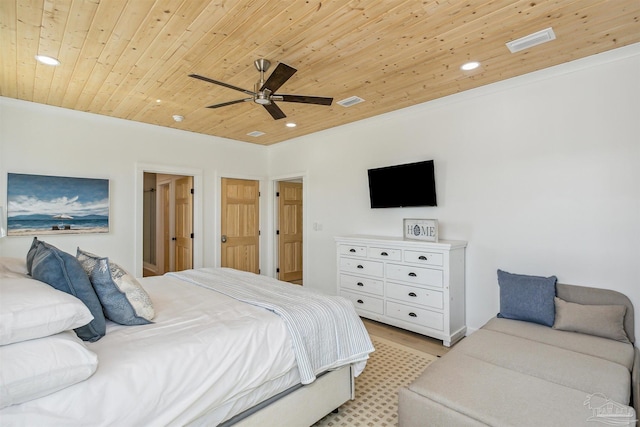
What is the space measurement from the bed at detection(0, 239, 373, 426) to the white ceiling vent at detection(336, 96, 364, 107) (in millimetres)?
2274

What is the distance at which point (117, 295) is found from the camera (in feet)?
5.64

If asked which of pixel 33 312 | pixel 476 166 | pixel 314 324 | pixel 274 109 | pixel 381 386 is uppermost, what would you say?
pixel 274 109

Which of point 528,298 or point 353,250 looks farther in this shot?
point 353,250

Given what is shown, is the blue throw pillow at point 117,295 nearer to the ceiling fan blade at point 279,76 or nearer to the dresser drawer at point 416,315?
the ceiling fan blade at point 279,76

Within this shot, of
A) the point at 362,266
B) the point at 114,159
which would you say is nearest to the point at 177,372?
the point at 362,266

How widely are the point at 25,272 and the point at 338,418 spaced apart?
2.15 meters

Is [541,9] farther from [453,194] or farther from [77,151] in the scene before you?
[77,151]

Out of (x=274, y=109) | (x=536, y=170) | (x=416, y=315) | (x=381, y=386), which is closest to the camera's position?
(x=381, y=386)

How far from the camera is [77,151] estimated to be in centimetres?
403

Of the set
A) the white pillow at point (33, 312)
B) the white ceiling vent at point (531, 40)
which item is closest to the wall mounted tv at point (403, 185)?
the white ceiling vent at point (531, 40)

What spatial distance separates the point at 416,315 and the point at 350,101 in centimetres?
252

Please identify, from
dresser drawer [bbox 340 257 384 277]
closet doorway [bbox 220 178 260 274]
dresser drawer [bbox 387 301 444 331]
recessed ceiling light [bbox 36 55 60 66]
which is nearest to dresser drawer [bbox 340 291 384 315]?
dresser drawer [bbox 387 301 444 331]

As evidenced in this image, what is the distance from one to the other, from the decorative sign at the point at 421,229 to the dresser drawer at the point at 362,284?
67 cm

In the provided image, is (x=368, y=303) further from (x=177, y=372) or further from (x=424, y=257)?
(x=177, y=372)
